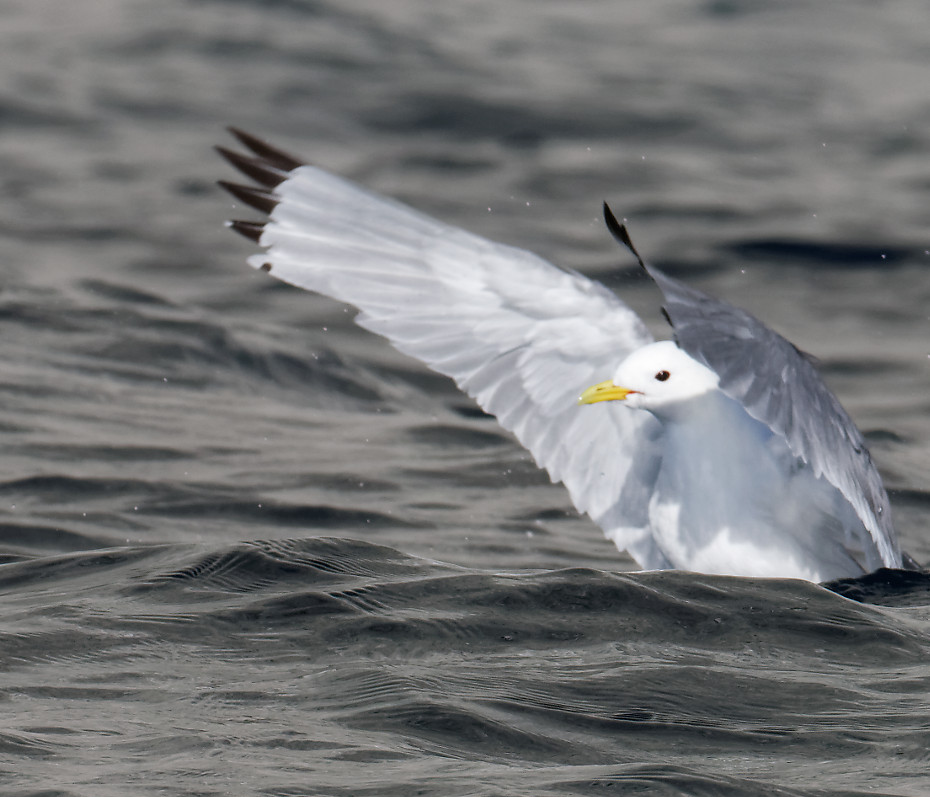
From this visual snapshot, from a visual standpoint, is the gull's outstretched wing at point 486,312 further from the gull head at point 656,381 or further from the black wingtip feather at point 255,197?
the gull head at point 656,381

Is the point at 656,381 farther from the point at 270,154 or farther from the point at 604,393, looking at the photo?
the point at 270,154

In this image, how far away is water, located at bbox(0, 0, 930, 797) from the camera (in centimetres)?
→ 359

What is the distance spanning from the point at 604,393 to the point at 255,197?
153cm

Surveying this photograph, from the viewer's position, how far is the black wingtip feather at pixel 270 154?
19.1 ft

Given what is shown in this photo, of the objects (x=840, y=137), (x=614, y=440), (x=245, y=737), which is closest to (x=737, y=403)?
(x=614, y=440)

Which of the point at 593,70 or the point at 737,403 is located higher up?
the point at 593,70

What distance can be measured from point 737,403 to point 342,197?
5.40 feet

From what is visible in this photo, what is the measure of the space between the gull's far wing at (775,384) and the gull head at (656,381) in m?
0.33

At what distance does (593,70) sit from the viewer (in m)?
15.8

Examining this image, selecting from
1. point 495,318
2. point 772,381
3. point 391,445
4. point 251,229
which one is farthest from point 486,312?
point 391,445

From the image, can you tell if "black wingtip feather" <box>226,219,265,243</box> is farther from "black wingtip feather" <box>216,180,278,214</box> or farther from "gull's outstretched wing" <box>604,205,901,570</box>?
"gull's outstretched wing" <box>604,205,901,570</box>

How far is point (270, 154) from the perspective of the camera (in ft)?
19.2

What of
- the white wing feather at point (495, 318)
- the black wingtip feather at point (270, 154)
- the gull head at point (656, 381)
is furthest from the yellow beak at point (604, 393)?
the black wingtip feather at point (270, 154)

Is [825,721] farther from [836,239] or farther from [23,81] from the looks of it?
[23,81]
